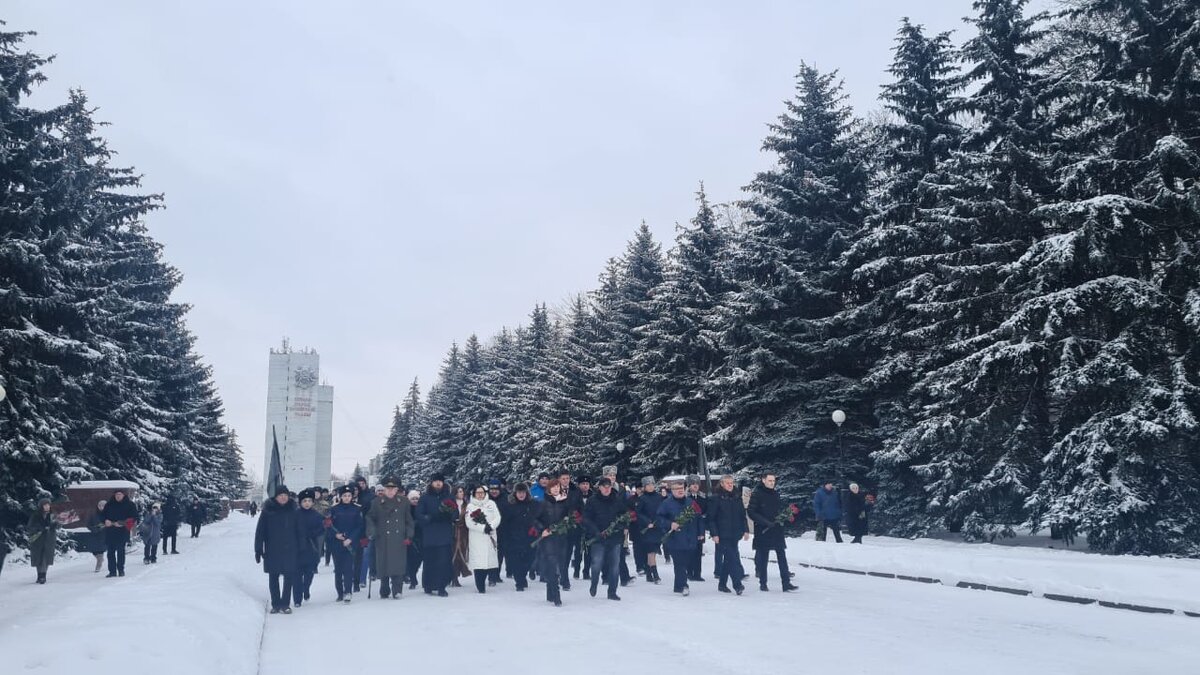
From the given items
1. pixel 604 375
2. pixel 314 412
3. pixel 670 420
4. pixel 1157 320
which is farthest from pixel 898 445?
pixel 314 412

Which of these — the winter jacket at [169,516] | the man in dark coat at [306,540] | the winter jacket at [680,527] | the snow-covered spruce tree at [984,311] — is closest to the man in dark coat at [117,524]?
the man in dark coat at [306,540]

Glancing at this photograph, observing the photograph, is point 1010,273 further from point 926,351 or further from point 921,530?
point 921,530

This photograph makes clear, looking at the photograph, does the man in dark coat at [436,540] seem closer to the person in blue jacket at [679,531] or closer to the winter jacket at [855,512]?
the person in blue jacket at [679,531]

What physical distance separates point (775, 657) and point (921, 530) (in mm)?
17120

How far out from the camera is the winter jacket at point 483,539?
50.1 feet

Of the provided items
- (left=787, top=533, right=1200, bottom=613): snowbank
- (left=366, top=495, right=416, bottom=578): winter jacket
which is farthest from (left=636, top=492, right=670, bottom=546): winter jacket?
(left=787, top=533, right=1200, bottom=613): snowbank

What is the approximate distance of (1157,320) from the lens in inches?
734

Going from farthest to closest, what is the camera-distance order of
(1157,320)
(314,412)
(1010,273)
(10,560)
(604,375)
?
(314,412), (604,375), (10,560), (1010,273), (1157,320)

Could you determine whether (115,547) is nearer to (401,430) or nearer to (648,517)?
(648,517)

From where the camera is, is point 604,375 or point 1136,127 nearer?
point 1136,127

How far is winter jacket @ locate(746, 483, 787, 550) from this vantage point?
14297 millimetres

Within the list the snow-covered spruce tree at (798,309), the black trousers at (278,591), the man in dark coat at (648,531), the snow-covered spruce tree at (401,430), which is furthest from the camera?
the snow-covered spruce tree at (401,430)

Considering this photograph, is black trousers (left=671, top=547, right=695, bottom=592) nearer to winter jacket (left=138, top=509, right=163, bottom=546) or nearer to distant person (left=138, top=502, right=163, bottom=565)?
distant person (left=138, top=502, right=163, bottom=565)

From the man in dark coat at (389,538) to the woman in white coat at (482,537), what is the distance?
3.22ft
